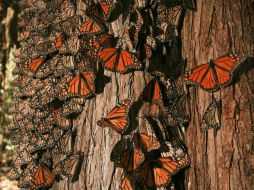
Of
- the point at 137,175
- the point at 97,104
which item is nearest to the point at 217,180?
the point at 137,175

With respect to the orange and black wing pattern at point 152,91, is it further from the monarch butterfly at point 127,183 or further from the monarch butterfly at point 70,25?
the monarch butterfly at point 70,25

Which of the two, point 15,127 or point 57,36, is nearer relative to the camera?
point 57,36

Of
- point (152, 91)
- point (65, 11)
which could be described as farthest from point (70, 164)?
point (65, 11)

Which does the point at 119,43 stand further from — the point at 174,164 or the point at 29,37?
the point at 29,37

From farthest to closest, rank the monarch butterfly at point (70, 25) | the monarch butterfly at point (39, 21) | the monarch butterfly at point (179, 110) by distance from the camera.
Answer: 1. the monarch butterfly at point (39, 21)
2. the monarch butterfly at point (70, 25)
3. the monarch butterfly at point (179, 110)

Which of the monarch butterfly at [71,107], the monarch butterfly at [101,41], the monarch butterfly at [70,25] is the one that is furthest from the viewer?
the monarch butterfly at [70,25]

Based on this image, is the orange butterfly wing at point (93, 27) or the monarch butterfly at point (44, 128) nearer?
the orange butterfly wing at point (93, 27)

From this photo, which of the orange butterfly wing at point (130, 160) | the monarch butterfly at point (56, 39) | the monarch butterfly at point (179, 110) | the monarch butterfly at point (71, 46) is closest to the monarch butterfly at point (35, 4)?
the monarch butterfly at point (56, 39)
